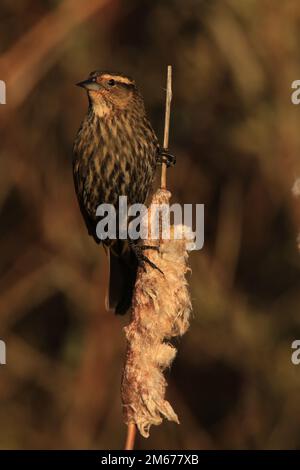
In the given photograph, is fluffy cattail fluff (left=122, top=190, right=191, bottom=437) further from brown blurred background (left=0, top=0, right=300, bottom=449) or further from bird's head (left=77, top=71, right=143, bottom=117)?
brown blurred background (left=0, top=0, right=300, bottom=449)

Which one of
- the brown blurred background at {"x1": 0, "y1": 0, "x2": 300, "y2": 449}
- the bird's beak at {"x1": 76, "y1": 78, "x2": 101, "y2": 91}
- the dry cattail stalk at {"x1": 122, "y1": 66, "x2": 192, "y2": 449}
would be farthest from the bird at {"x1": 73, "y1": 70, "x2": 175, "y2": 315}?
the dry cattail stalk at {"x1": 122, "y1": 66, "x2": 192, "y2": 449}

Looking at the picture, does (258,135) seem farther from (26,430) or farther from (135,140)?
(26,430)

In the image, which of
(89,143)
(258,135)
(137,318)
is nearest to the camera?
(137,318)

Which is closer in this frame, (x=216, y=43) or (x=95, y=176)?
(x=95, y=176)

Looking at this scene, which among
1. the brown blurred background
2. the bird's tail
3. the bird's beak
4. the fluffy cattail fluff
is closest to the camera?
the fluffy cattail fluff

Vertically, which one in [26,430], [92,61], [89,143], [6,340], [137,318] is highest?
[92,61]

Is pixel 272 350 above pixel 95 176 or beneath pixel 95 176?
beneath

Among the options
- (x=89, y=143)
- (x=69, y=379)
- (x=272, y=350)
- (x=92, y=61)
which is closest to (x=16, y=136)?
(x=92, y=61)
